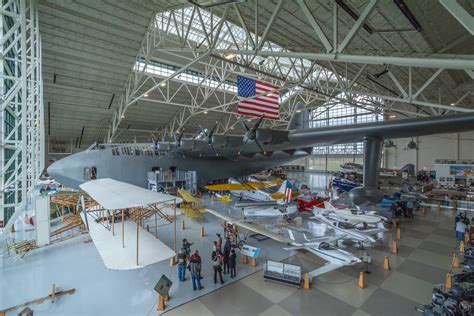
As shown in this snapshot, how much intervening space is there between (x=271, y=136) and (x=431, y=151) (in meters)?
36.4

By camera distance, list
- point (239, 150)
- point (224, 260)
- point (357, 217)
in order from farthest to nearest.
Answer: point (239, 150), point (357, 217), point (224, 260)

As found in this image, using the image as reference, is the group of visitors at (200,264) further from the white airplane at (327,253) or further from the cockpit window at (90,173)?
the cockpit window at (90,173)

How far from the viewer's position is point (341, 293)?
6.54 metres

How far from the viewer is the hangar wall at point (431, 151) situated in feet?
99.2

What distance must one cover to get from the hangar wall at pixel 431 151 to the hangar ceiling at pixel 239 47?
8.05m

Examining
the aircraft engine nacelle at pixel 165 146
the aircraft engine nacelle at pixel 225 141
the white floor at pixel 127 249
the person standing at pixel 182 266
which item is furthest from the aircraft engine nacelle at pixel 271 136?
the aircraft engine nacelle at pixel 165 146

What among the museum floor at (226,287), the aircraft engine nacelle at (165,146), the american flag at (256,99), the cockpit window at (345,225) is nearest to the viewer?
the museum floor at (226,287)

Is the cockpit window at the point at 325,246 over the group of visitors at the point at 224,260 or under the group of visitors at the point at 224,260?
over

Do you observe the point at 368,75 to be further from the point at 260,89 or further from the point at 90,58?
the point at 90,58

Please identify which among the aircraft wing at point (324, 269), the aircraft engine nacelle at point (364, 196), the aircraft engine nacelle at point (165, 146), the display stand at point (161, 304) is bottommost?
the display stand at point (161, 304)

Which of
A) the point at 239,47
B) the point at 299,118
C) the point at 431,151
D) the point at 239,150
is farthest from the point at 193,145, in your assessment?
the point at 431,151

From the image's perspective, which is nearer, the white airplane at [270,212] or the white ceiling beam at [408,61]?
the white ceiling beam at [408,61]

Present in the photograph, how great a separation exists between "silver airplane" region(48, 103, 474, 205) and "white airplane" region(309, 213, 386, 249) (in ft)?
5.61

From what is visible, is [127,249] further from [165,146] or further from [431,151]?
[431,151]
